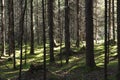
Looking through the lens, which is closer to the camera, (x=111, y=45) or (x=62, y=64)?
(x=62, y=64)

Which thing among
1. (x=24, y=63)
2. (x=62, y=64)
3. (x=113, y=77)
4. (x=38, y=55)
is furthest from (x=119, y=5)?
(x=38, y=55)

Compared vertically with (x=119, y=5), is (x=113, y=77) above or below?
below

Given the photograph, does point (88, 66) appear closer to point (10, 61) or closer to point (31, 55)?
point (10, 61)

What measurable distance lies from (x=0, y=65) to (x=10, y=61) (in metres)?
2.09

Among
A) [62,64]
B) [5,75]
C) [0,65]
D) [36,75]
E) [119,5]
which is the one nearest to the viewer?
[119,5]

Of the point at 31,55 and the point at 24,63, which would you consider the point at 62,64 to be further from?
the point at 31,55

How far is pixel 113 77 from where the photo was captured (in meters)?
20.6

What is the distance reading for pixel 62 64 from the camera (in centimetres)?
2978

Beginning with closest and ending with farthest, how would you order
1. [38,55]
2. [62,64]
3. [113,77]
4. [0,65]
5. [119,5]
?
[119,5], [113,77], [62,64], [0,65], [38,55]

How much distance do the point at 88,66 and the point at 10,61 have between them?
43.5 ft

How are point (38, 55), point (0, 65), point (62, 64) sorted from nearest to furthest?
point (62, 64) → point (0, 65) → point (38, 55)

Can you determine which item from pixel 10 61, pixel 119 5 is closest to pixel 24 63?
pixel 10 61

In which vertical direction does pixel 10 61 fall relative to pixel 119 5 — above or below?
below

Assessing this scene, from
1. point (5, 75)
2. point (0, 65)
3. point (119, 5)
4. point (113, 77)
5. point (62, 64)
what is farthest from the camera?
point (0, 65)
